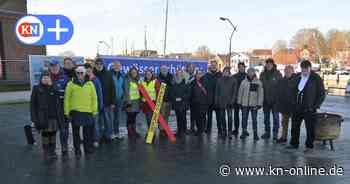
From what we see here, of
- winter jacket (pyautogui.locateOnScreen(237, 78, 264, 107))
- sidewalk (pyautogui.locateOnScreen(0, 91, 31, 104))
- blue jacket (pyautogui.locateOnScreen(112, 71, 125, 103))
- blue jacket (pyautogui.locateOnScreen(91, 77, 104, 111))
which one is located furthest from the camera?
sidewalk (pyautogui.locateOnScreen(0, 91, 31, 104))

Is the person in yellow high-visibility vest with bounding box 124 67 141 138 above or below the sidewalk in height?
above

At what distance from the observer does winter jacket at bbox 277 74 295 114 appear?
9.56 meters

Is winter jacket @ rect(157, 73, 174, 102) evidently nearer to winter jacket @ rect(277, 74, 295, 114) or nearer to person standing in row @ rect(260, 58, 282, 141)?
person standing in row @ rect(260, 58, 282, 141)

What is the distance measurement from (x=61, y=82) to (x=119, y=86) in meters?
1.62

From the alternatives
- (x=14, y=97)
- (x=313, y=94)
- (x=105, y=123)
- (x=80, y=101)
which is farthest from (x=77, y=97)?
(x=14, y=97)

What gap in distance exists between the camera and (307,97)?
29.4 feet

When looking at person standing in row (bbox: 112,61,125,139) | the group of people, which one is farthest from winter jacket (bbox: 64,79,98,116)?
person standing in row (bbox: 112,61,125,139)

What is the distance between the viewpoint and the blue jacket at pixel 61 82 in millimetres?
8617

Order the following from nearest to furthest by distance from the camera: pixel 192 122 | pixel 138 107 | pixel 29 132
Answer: pixel 29 132, pixel 138 107, pixel 192 122

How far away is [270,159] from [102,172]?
3.27 metres

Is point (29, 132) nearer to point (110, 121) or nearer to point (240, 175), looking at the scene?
point (110, 121)

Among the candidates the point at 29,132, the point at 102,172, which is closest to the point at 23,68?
the point at 29,132

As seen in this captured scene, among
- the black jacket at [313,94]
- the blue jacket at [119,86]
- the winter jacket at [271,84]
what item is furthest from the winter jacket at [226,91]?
the blue jacket at [119,86]

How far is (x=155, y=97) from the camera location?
35.0 ft
